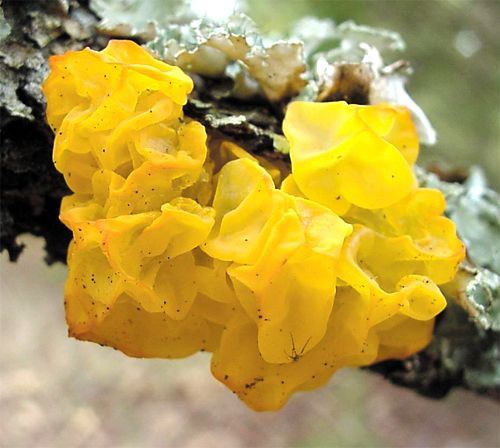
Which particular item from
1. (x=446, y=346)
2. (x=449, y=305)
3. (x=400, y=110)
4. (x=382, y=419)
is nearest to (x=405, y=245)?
(x=400, y=110)

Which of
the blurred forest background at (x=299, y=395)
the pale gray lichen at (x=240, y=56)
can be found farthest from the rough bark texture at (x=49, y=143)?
the blurred forest background at (x=299, y=395)

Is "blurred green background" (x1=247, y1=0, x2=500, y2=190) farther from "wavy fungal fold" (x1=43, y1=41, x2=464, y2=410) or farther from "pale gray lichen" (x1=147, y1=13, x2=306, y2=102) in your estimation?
"wavy fungal fold" (x1=43, y1=41, x2=464, y2=410)

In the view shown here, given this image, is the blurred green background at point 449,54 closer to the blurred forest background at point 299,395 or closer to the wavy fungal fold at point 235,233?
the blurred forest background at point 299,395

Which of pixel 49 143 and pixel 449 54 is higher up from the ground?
pixel 49 143

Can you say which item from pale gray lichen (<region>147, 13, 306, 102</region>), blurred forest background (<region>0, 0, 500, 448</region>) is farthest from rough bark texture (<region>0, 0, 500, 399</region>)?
blurred forest background (<region>0, 0, 500, 448</region>)

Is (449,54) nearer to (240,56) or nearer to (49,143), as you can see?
(240,56)

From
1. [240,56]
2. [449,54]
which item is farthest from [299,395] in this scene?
[240,56]
